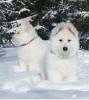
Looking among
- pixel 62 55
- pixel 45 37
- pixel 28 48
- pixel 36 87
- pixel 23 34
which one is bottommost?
pixel 36 87

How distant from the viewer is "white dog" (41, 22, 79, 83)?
640cm

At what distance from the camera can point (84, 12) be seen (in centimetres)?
1484

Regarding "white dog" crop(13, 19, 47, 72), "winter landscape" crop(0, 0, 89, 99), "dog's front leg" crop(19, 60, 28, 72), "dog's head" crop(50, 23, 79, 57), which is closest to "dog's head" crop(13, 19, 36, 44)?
"white dog" crop(13, 19, 47, 72)

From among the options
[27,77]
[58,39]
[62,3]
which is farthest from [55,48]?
[62,3]

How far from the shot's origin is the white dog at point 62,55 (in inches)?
252

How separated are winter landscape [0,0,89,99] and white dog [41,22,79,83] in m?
0.26

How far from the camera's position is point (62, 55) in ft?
21.5

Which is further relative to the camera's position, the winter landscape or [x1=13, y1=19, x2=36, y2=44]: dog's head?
[x1=13, y1=19, x2=36, y2=44]: dog's head

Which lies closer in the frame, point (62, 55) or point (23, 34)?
point (62, 55)

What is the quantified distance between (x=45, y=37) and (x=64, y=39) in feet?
45.9

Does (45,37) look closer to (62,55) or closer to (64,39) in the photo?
(62,55)

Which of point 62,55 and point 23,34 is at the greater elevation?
point 23,34

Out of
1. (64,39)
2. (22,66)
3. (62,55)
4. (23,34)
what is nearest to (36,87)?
(62,55)

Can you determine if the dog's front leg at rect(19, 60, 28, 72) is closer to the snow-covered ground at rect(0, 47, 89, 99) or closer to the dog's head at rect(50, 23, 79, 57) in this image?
the snow-covered ground at rect(0, 47, 89, 99)
